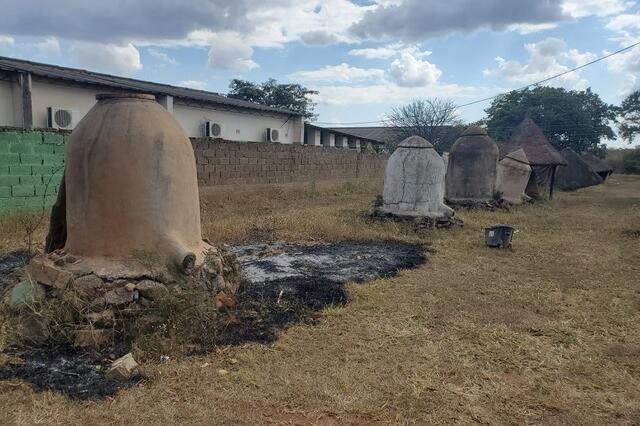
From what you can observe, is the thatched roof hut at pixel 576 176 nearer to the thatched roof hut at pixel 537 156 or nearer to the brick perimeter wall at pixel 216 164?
the thatched roof hut at pixel 537 156

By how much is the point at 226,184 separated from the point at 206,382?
960 centimetres

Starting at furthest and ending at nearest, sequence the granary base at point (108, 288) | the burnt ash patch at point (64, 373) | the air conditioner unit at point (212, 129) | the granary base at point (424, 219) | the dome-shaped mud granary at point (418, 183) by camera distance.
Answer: the air conditioner unit at point (212, 129)
the dome-shaped mud granary at point (418, 183)
the granary base at point (424, 219)
the granary base at point (108, 288)
the burnt ash patch at point (64, 373)

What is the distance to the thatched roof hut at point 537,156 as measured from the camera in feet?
58.5

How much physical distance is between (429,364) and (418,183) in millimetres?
6795

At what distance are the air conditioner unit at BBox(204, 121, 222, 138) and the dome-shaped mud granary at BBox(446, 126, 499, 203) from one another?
302 inches

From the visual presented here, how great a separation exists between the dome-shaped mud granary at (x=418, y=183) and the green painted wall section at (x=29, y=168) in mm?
6265

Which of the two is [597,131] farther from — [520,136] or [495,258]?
[495,258]

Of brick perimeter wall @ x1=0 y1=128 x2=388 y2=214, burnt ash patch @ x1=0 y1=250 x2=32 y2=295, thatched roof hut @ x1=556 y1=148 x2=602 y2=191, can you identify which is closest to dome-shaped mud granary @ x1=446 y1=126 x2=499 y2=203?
brick perimeter wall @ x1=0 y1=128 x2=388 y2=214

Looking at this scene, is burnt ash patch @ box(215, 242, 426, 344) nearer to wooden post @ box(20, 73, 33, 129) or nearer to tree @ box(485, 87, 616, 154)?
wooden post @ box(20, 73, 33, 129)

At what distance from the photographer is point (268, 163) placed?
1389 cm

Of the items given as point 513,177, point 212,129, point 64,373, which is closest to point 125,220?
point 64,373

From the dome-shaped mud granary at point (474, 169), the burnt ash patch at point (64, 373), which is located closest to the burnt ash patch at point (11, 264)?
the burnt ash patch at point (64, 373)

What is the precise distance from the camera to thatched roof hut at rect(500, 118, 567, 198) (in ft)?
58.5

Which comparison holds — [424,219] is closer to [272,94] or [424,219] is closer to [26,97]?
[26,97]
